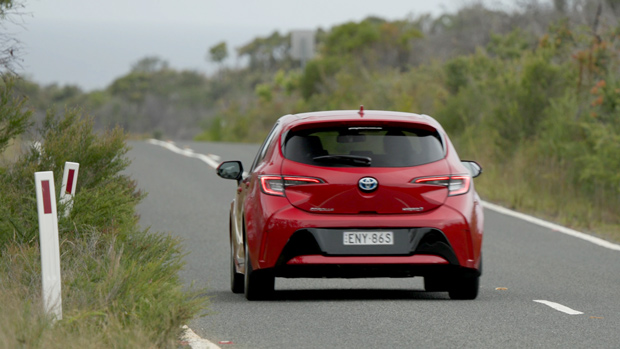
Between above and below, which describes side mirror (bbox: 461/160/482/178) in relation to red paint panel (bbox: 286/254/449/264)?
above

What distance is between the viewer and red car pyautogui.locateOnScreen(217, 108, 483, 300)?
894 cm

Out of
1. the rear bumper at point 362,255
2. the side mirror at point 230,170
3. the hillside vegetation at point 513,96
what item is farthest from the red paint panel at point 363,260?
the hillside vegetation at point 513,96

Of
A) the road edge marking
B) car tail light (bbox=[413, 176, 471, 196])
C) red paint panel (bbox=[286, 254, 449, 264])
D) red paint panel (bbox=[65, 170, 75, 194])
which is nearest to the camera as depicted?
the road edge marking

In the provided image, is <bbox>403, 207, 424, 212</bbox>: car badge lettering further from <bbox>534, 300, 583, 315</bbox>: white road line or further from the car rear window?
<bbox>534, 300, 583, 315</bbox>: white road line

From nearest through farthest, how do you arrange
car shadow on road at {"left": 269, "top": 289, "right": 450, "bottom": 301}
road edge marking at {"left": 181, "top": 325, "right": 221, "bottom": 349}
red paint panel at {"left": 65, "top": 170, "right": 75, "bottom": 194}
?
road edge marking at {"left": 181, "top": 325, "right": 221, "bottom": 349} < red paint panel at {"left": 65, "top": 170, "right": 75, "bottom": 194} < car shadow on road at {"left": 269, "top": 289, "right": 450, "bottom": 301}

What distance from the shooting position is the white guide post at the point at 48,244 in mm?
6773

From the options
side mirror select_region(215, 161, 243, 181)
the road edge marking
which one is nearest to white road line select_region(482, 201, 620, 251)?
side mirror select_region(215, 161, 243, 181)

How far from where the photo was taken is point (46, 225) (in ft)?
22.3

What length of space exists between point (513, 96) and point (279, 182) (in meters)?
15.0

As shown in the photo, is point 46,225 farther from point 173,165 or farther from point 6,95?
point 173,165

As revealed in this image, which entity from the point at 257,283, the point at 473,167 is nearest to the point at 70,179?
the point at 257,283

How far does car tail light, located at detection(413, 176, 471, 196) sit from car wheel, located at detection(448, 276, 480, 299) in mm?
759

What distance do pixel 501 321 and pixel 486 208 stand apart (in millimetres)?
10433

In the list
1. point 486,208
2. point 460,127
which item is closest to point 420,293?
point 486,208
